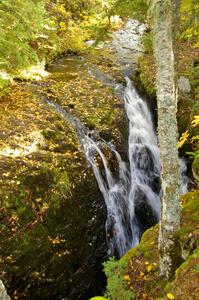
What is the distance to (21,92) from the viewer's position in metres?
8.98

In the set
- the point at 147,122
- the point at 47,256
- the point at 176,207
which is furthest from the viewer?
the point at 147,122

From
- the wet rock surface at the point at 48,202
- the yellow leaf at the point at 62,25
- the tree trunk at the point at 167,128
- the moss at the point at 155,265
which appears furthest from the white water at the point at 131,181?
the yellow leaf at the point at 62,25

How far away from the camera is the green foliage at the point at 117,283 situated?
17.0 ft

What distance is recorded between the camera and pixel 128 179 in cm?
862

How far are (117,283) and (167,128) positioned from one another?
2.68 m

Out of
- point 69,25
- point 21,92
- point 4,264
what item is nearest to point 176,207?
point 4,264

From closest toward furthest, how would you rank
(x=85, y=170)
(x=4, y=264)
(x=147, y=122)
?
1. (x=4, y=264)
2. (x=85, y=170)
3. (x=147, y=122)

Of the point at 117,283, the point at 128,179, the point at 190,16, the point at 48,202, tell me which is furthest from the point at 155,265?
the point at 190,16

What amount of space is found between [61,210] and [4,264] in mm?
1479

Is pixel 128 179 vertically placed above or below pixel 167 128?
below

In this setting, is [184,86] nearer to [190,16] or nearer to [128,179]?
[190,16]

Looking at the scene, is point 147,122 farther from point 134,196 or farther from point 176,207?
point 176,207

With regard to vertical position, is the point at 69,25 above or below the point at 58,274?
above

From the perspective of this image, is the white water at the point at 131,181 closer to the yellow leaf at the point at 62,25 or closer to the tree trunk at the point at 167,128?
the tree trunk at the point at 167,128
